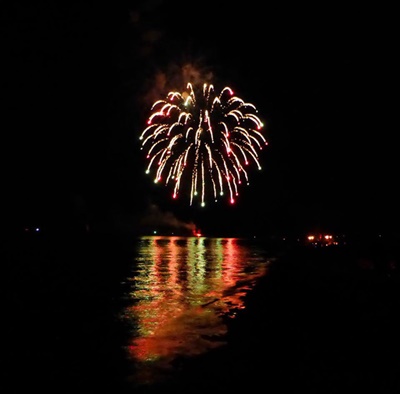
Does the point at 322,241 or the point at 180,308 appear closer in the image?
the point at 180,308

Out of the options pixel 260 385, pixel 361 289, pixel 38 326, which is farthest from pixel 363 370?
pixel 361 289

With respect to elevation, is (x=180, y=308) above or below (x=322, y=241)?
below

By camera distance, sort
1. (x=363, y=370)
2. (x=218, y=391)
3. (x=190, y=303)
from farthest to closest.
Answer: (x=190, y=303) < (x=363, y=370) < (x=218, y=391)

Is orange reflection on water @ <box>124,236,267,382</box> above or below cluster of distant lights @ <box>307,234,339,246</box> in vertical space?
below

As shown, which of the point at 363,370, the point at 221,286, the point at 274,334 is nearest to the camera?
the point at 363,370

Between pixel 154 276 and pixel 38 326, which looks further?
pixel 154 276

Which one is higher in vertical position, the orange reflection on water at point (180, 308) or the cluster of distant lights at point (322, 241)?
the cluster of distant lights at point (322, 241)

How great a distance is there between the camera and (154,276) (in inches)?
1175

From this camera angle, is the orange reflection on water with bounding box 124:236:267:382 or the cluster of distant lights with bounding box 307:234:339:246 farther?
the cluster of distant lights with bounding box 307:234:339:246

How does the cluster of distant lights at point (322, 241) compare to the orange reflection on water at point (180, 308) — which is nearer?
the orange reflection on water at point (180, 308)

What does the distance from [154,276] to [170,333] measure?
52.3ft

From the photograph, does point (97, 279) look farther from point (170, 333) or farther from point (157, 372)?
point (157, 372)

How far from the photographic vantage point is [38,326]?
14.9 meters

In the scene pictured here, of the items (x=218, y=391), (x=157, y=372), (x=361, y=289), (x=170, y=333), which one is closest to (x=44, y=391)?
(x=157, y=372)
